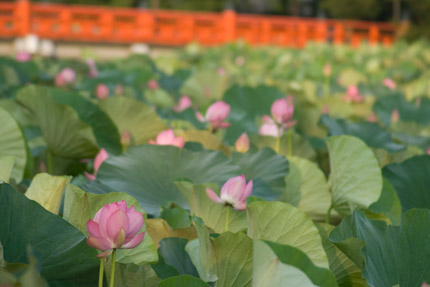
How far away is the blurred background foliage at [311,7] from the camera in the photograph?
2378 centimetres

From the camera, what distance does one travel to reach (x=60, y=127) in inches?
39.2

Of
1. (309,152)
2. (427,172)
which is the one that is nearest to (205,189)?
(427,172)

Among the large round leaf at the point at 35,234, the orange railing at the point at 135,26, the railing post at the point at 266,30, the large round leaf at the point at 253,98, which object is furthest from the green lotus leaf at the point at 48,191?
the railing post at the point at 266,30

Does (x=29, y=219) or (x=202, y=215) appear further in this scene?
(x=202, y=215)

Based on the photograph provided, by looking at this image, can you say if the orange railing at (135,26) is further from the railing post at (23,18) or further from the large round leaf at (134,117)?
the large round leaf at (134,117)

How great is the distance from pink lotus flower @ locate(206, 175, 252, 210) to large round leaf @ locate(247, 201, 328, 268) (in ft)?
0.20

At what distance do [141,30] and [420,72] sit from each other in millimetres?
9656

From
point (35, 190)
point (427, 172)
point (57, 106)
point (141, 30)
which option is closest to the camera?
point (35, 190)

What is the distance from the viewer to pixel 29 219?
51cm

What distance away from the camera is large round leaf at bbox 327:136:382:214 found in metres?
0.80

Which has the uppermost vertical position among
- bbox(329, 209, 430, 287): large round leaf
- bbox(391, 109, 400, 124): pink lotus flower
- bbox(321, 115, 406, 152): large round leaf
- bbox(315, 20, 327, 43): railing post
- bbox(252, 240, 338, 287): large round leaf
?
bbox(252, 240, 338, 287): large round leaf

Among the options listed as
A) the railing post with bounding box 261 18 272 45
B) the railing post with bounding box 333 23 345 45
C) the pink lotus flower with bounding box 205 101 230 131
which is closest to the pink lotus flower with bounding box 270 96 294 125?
the pink lotus flower with bounding box 205 101 230 131

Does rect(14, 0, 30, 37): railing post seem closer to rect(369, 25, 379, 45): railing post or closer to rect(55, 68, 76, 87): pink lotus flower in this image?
rect(369, 25, 379, 45): railing post

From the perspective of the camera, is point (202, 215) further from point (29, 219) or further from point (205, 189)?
point (29, 219)
